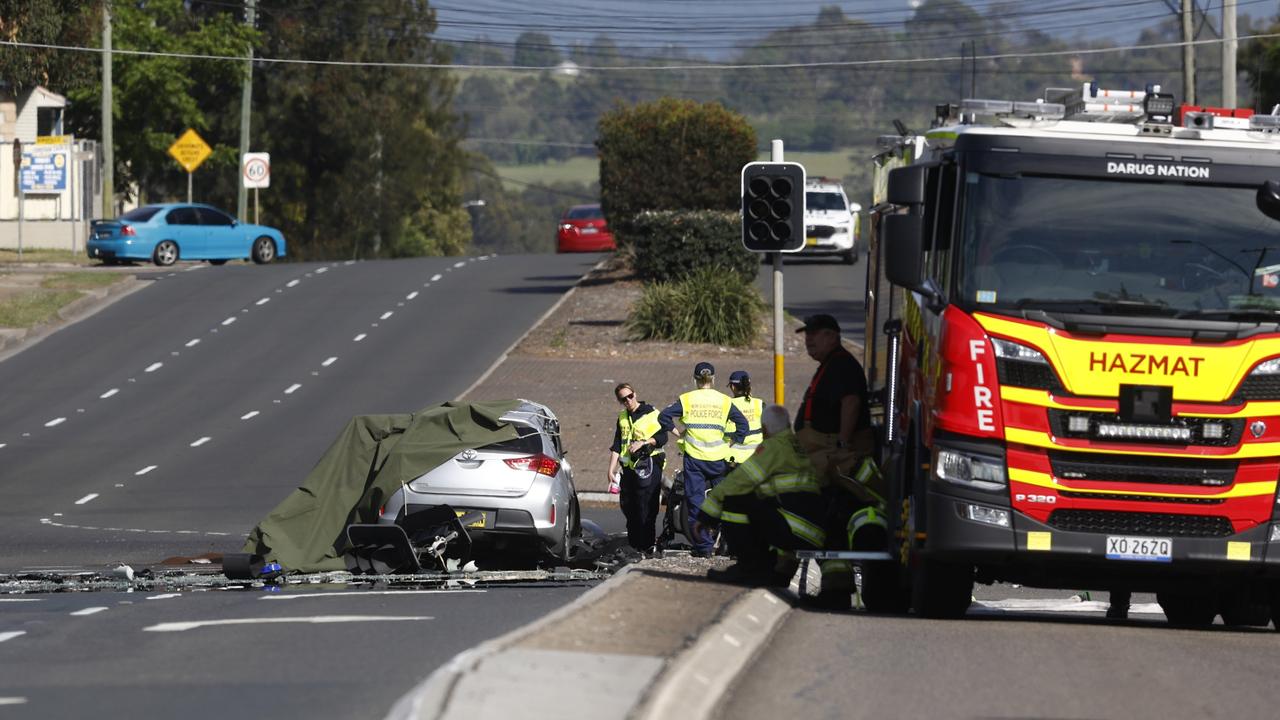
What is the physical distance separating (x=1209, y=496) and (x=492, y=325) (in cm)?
2696

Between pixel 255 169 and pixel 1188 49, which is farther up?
pixel 1188 49

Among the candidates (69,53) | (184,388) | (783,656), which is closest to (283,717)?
(783,656)

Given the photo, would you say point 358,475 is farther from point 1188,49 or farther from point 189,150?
point 189,150

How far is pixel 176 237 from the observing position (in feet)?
149

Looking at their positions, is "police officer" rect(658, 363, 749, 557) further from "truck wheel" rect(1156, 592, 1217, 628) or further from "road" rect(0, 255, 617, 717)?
"truck wheel" rect(1156, 592, 1217, 628)

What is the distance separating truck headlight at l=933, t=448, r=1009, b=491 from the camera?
1082 cm

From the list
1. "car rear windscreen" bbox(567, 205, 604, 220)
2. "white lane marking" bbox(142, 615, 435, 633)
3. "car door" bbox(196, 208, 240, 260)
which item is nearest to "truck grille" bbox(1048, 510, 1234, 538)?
"white lane marking" bbox(142, 615, 435, 633)

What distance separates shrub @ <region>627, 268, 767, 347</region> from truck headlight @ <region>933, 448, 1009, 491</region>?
23.2m

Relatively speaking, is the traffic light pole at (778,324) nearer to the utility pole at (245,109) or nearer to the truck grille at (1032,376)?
the truck grille at (1032,376)

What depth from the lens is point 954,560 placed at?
1113 cm

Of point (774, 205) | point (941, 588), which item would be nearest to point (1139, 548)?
point (941, 588)

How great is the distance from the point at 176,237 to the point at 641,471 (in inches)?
1155

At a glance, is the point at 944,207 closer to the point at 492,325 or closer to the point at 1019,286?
the point at 1019,286

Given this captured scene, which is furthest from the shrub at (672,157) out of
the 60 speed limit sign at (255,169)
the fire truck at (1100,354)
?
the fire truck at (1100,354)
